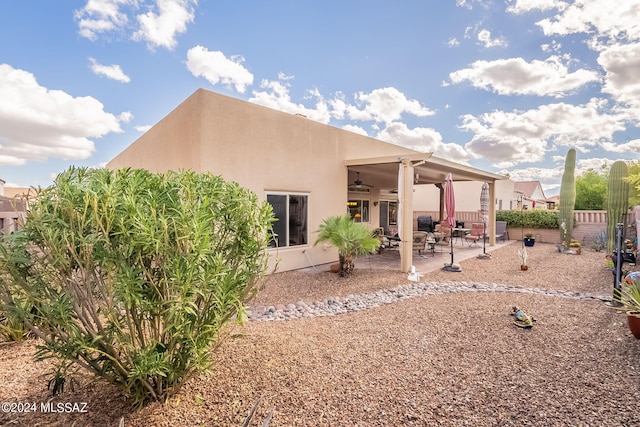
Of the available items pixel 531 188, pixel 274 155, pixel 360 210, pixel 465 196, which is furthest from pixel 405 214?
pixel 531 188

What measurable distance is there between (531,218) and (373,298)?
15388 millimetres

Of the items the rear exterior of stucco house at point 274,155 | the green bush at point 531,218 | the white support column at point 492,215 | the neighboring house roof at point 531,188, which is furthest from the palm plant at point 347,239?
the neighboring house roof at point 531,188

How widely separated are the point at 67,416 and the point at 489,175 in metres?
15.4

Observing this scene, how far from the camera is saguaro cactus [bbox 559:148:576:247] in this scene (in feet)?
46.3

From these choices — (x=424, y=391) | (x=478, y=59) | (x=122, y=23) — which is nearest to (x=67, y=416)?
(x=424, y=391)

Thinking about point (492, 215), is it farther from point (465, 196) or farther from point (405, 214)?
point (465, 196)

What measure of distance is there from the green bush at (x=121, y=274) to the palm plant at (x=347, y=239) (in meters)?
5.40

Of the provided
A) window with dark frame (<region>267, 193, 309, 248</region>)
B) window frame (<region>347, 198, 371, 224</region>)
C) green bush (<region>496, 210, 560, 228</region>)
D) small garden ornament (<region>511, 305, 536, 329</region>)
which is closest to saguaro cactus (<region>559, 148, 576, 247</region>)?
green bush (<region>496, 210, 560, 228</region>)

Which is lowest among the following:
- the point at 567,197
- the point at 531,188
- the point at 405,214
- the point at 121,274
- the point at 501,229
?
the point at 501,229

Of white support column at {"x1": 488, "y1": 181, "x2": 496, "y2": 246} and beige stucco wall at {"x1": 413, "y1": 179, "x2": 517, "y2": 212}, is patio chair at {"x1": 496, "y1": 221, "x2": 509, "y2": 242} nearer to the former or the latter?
white support column at {"x1": 488, "y1": 181, "x2": 496, "y2": 246}

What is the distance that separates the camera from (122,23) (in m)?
7.56

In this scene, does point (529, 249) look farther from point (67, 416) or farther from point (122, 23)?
point (122, 23)

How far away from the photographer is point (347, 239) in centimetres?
785

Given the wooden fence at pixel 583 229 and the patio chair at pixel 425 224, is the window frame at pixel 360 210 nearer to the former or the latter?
the patio chair at pixel 425 224
